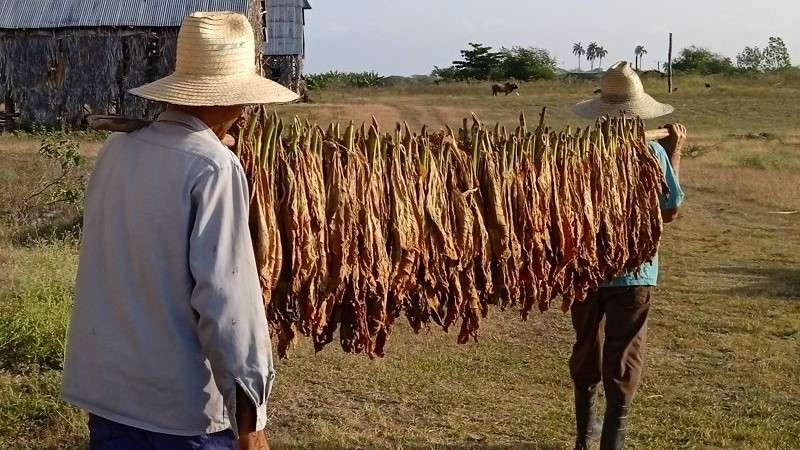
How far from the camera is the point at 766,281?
8.55 m

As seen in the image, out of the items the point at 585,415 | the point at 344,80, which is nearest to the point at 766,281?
the point at 585,415

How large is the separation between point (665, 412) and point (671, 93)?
117 ft

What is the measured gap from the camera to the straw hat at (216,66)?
2461 millimetres

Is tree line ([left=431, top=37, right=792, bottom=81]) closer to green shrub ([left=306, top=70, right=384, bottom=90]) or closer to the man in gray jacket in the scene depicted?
green shrub ([left=306, top=70, right=384, bottom=90])

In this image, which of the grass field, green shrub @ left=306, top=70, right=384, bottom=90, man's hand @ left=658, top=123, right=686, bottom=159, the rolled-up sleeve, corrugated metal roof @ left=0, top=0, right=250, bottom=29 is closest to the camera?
the rolled-up sleeve

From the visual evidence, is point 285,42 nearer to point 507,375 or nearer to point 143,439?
point 507,375

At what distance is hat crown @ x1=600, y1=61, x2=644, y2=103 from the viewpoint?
4.66m

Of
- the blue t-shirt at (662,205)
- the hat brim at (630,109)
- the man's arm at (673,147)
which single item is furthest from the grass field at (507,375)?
the hat brim at (630,109)

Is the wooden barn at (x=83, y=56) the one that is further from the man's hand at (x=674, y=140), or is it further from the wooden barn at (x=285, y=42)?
the man's hand at (x=674, y=140)

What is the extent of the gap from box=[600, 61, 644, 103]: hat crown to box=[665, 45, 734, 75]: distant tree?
52349 millimetres

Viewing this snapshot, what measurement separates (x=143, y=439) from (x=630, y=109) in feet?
10.3

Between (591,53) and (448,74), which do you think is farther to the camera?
(591,53)

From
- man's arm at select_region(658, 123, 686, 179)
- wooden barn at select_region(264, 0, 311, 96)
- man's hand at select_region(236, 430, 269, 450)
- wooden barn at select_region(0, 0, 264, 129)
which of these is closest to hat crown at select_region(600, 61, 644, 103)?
man's arm at select_region(658, 123, 686, 179)

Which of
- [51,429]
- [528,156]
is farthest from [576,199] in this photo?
[51,429]
